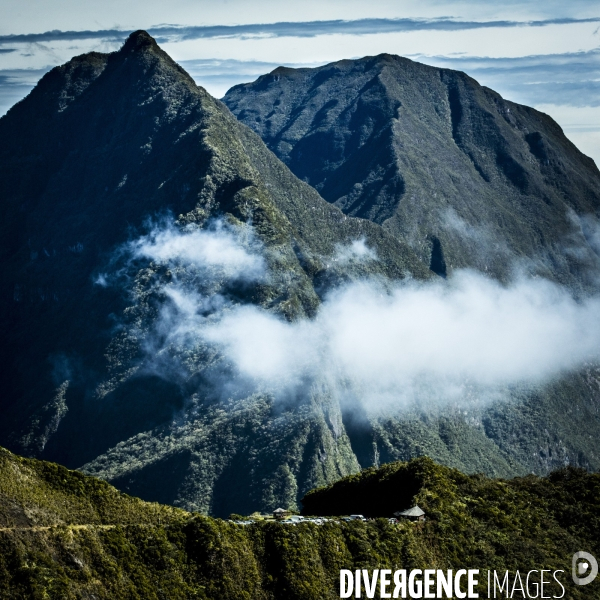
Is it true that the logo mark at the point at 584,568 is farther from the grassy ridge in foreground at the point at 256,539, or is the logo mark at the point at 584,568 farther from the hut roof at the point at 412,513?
the hut roof at the point at 412,513

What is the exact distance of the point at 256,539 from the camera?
65.9 m

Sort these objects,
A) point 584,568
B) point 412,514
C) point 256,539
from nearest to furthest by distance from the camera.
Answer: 1. point 256,539
2. point 412,514
3. point 584,568

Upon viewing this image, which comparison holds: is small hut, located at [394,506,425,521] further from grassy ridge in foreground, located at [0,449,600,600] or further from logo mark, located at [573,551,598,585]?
logo mark, located at [573,551,598,585]

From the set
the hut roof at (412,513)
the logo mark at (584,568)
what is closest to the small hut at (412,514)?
the hut roof at (412,513)

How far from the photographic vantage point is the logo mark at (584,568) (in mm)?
73812

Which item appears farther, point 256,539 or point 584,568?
point 584,568

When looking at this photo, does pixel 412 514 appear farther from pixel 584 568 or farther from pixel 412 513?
pixel 584 568

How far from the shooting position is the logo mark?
2906 inches

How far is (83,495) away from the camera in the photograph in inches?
2638

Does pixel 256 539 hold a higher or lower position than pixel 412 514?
higher

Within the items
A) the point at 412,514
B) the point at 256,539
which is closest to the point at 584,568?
the point at 412,514

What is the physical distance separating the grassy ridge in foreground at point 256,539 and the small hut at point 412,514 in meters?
1.08

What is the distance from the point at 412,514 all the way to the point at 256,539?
12966 mm

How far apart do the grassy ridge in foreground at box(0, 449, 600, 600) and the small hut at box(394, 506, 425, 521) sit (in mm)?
1076
